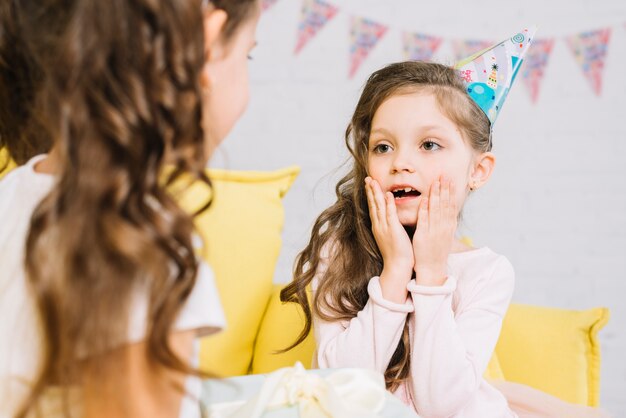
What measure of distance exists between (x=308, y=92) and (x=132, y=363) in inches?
70.2

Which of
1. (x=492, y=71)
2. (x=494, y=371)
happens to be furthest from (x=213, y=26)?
(x=494, y=371)

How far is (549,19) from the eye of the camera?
2.33m

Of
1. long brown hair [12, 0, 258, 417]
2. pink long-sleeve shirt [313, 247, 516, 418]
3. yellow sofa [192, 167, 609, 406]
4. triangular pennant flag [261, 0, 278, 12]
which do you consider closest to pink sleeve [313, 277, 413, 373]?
pink long-sleeve shirt [313, 247, 516, 418]

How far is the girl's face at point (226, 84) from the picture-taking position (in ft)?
2.55

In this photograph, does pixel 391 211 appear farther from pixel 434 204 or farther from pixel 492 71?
pixel 492 71

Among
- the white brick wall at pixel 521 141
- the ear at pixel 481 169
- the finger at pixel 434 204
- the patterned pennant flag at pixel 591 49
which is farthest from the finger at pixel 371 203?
the patterned pennant flag at pixel 591 49

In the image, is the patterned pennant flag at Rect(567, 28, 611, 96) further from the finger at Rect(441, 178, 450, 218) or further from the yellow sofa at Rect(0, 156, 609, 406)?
the finger at Rect(441, 178, 450, 218)

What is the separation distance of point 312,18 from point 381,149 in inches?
43.6

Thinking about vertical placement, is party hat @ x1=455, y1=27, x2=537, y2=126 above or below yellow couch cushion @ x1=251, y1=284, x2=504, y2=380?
above

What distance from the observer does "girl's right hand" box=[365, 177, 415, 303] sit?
125 centimetres

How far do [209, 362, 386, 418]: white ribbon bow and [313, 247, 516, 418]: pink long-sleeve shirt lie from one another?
0.27 metres

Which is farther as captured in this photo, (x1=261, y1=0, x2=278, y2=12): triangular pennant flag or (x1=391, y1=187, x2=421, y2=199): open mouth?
(x1=261, y1=0, x2=278, y2=12): triangular pennant flag

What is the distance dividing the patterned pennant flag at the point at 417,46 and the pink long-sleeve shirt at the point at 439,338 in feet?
3.81

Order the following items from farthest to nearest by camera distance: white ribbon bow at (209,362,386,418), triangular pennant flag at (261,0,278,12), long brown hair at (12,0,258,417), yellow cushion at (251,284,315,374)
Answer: triangular pennant flag at (261,0,278,12)
yellow cushion at (251,284,315,374)
white ribbon bow at (209,362,386,418)
long brown hair at (12,0,258,417)
